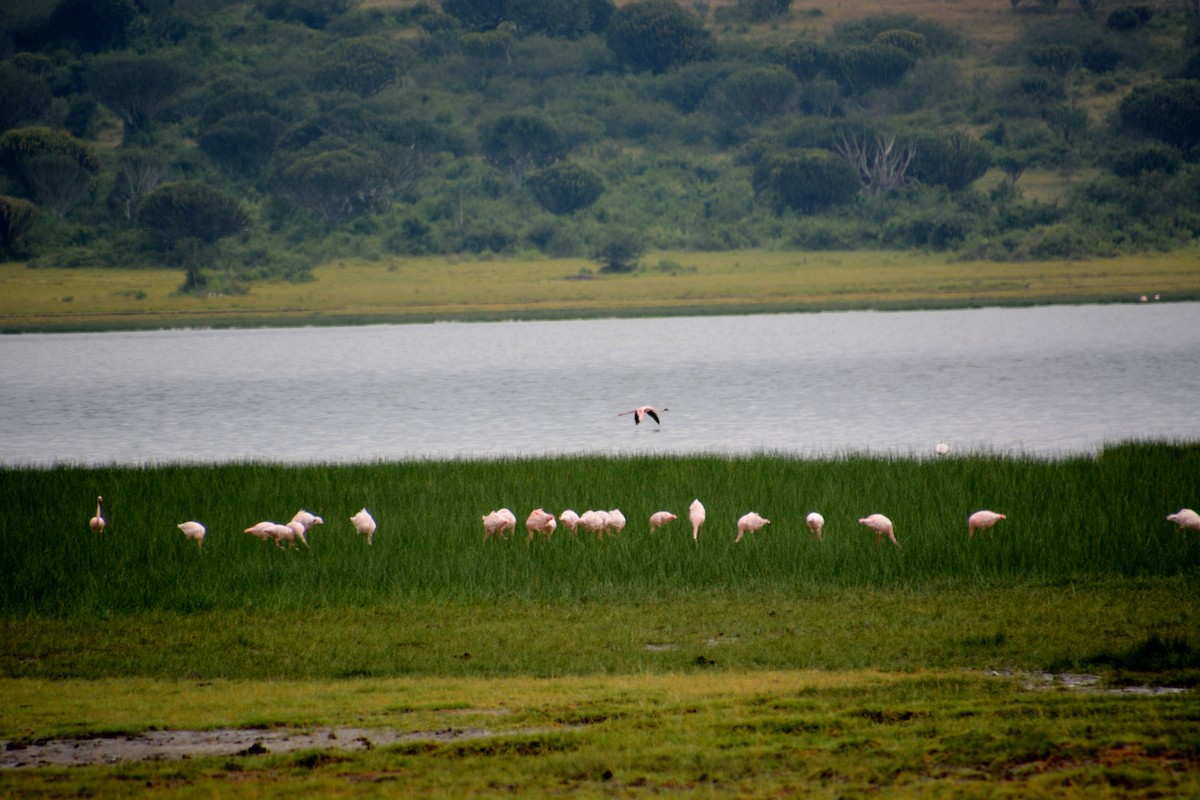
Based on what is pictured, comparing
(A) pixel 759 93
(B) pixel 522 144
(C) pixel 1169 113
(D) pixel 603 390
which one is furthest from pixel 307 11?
(D) pixel 603 390

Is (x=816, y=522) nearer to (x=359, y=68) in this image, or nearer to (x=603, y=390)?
(x=603, y=390)

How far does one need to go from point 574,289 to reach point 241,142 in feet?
162

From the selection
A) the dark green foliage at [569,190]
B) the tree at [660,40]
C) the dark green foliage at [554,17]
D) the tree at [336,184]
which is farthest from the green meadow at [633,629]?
the dark green foliage at [554,17]

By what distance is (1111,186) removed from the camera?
114250 millimetres

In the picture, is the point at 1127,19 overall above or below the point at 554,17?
below

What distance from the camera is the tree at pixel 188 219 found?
340 ft

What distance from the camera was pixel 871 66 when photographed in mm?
149875

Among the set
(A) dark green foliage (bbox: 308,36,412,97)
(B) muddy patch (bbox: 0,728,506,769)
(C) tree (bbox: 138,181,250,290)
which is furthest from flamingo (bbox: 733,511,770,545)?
(A) dark green foliage (bbox: 308,36,412,97)

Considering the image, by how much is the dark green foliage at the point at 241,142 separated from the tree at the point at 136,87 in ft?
42.0

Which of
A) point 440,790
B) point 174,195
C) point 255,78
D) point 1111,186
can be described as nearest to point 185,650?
point 440,790

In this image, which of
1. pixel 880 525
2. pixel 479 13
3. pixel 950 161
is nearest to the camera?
pixel 880 525

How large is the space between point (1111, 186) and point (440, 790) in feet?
374

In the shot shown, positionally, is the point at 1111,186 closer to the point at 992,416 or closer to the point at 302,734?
the point at 992,416

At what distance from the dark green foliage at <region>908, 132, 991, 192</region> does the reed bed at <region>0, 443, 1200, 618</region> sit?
100307 mm
